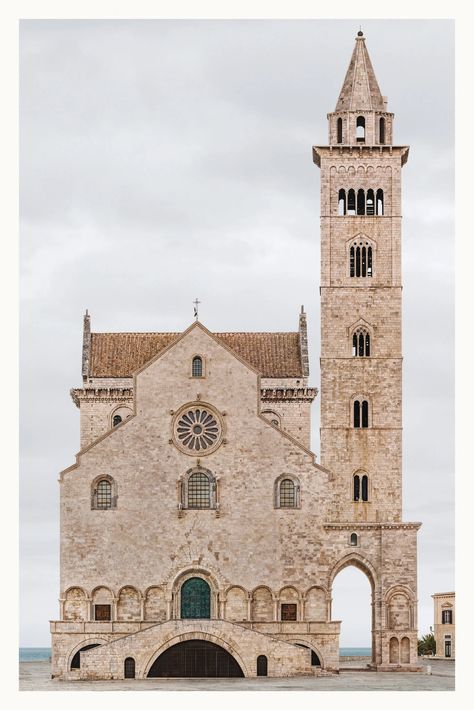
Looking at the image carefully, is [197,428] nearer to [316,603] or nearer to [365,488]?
[365,488]

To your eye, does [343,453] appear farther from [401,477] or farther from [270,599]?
[270,599]

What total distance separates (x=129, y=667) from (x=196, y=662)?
10.0ft

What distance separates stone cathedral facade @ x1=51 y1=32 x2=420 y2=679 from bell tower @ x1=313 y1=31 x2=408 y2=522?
0.10 metres

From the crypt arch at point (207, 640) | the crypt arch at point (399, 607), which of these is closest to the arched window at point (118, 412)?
the crypt arch at point (207, 640)

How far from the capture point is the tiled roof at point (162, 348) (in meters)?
87.4

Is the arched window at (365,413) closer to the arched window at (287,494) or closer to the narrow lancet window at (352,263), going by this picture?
the arched window at (287,494)

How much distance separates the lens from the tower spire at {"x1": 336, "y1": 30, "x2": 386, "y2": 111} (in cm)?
8338

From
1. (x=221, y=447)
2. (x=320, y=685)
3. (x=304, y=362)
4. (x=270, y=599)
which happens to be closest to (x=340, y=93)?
(x=304, y=362)

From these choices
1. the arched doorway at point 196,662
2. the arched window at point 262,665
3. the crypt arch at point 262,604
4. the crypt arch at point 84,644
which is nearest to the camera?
the arched window at point 262,665

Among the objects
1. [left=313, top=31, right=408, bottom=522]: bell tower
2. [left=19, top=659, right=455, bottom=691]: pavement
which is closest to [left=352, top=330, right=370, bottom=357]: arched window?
[left=313, top=31, right=408, bottom=522]: bell tower

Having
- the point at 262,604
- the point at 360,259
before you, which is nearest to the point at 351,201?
the point at 360,259

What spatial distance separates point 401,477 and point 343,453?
Answer: 3.12 meters

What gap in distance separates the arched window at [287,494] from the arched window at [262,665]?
8.25 m

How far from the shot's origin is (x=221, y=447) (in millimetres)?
77188
